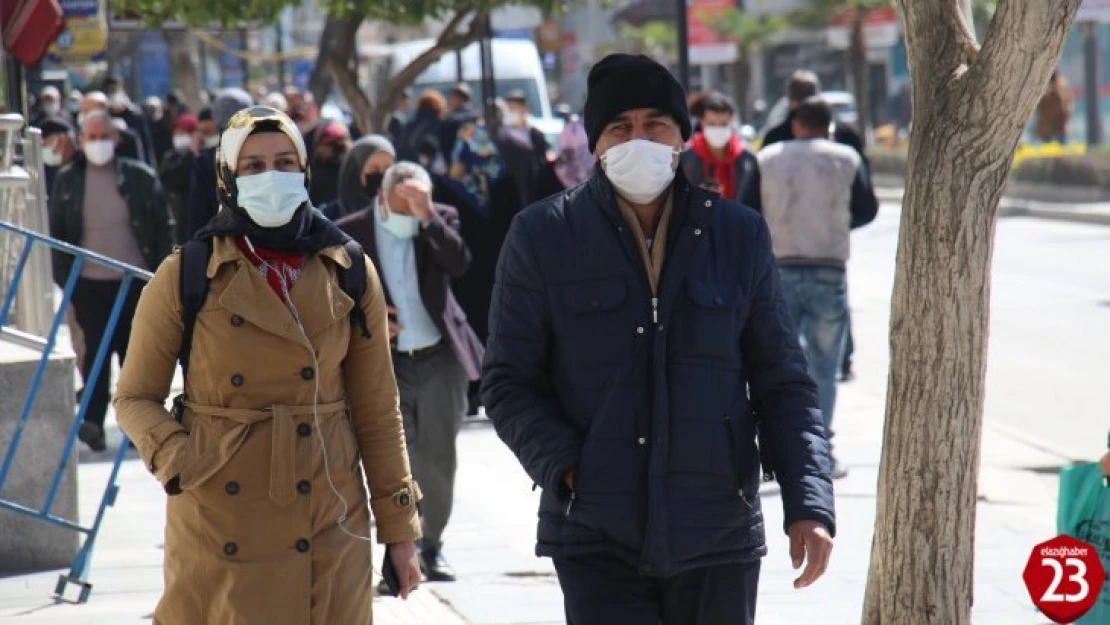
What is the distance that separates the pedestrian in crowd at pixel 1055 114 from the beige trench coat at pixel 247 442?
31096mm

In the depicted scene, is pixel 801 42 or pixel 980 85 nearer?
pixel 980 85

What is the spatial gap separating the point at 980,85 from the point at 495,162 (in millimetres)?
6414

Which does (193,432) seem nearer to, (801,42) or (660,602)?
(660,602)

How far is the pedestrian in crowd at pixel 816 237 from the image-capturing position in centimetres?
998

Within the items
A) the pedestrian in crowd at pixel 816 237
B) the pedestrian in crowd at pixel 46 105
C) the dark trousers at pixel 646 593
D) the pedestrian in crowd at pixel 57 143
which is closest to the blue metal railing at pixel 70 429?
the dark trousers at pixel 646 593

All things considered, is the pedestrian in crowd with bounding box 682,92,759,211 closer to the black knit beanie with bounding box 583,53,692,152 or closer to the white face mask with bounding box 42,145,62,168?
the white face mask with bounding box 42,145,62,168

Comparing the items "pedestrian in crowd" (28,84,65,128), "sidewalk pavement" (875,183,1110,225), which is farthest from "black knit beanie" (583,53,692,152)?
"sidewalk pavement" (875,183,1110,225)

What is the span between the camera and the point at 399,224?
7699mm

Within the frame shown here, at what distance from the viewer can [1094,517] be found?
6098mm

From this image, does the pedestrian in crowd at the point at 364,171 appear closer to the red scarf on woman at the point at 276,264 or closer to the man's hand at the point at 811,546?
the red scarf on woman at the point at 276,264

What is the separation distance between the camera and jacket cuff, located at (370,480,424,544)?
4.46 metres

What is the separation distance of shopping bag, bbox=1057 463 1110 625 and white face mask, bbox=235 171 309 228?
288 centimetres

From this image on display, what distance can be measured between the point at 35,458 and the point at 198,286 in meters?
3.73

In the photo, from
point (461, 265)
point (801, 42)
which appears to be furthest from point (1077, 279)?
point (801, 42)
